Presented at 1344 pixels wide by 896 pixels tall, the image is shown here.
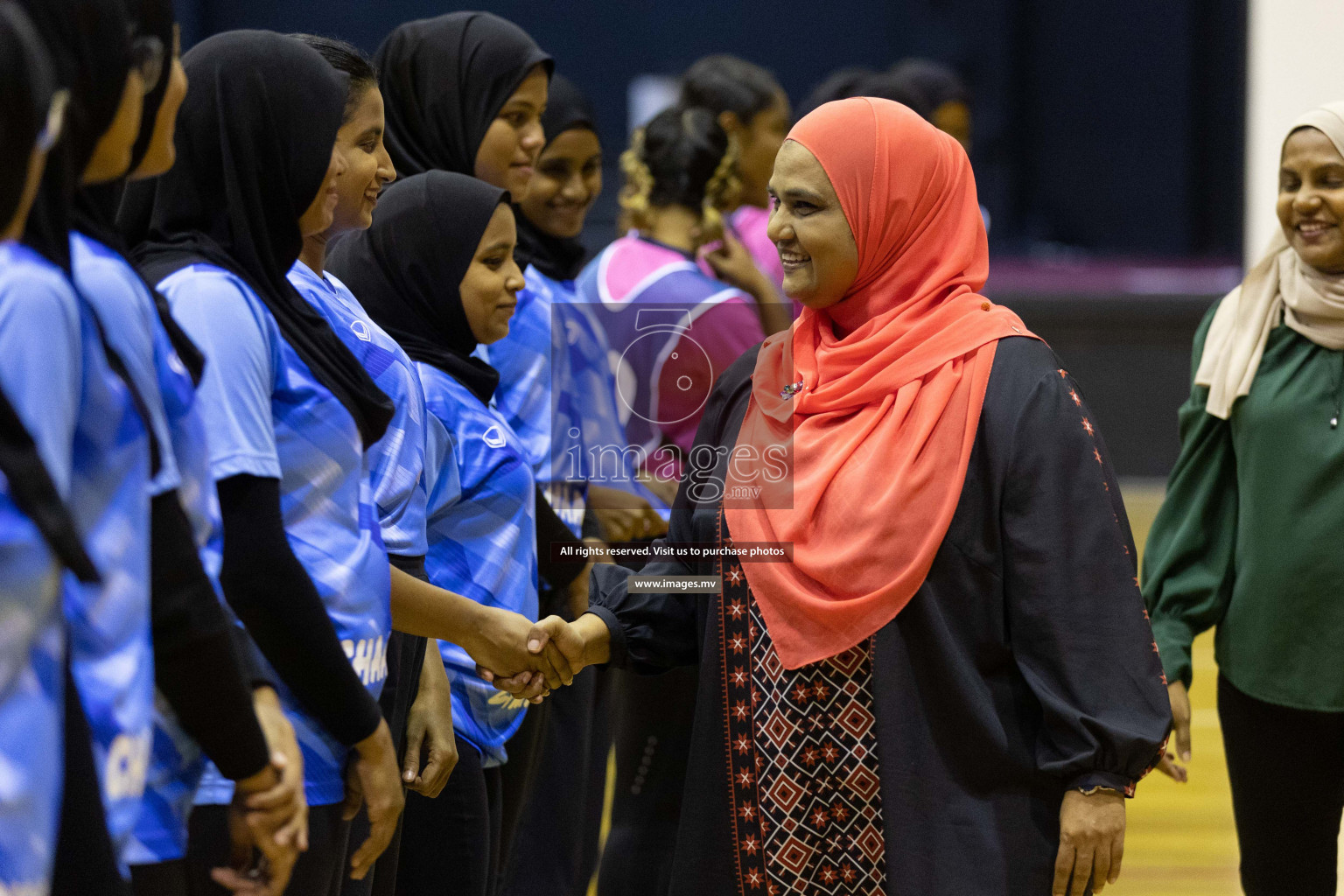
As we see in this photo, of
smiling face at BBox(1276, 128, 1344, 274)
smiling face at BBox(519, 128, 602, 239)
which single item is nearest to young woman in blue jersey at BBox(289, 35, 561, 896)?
smiling face at BBox(519, 128, 602, 239)

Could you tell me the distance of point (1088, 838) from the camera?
1637 mm

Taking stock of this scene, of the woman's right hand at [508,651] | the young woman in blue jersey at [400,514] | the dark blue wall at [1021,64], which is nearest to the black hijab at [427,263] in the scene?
the young woman in blue jersey at [400,514]

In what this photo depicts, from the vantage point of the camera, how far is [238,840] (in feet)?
4.15

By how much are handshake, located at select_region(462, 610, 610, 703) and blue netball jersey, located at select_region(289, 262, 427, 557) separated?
0.17m

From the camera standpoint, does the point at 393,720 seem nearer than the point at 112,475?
No

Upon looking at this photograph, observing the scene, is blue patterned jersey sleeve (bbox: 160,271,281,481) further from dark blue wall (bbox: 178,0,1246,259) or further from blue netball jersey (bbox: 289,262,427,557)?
dark blue wall (bbox: 178,0,1246,259)

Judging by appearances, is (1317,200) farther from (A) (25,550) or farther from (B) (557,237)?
(A) (25,550)

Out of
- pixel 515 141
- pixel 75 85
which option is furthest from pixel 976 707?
pixel 515 141

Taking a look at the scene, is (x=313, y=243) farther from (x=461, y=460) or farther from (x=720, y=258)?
(x=720, y=258)

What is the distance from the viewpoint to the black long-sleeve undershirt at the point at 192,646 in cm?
114

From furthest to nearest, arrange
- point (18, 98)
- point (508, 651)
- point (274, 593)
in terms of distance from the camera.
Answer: point (508, 651) → point (274, 593) → point (18, 98)

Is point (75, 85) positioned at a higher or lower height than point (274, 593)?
higher

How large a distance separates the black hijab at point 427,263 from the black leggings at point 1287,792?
1.34m

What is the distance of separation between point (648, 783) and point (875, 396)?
1062 millimetres
